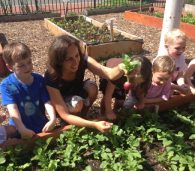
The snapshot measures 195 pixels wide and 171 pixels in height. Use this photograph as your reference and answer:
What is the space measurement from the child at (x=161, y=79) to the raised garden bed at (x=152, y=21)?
13.6ft

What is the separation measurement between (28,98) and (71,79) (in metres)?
0.47

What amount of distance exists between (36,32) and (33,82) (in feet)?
16.5

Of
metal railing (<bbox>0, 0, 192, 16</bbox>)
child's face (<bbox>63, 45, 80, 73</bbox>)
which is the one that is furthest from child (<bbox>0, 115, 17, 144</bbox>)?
metal railing (<bbox>0, 0, 192, 16</bbox>)

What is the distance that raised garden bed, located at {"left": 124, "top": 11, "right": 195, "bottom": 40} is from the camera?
7.31 meters

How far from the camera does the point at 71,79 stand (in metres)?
3.16

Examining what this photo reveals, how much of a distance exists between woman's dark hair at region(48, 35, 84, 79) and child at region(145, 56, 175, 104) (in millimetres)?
925

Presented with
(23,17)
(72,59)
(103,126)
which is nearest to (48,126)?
(103,126)

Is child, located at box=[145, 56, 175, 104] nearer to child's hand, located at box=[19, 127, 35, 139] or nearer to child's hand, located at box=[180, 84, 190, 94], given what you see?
child's hand, located at box=[180, 84, 190, 94]

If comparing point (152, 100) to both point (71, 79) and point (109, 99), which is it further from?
point (71, 79)

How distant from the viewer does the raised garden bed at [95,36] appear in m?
5.84

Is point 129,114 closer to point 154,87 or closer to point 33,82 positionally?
point 154,87

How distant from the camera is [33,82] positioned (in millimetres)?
2961

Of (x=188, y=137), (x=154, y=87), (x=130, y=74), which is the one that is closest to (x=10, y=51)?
(x=130, y=74)

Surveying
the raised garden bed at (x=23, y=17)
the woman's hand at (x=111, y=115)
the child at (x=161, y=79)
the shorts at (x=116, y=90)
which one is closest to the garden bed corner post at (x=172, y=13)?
the child at (x=161, y=79)
